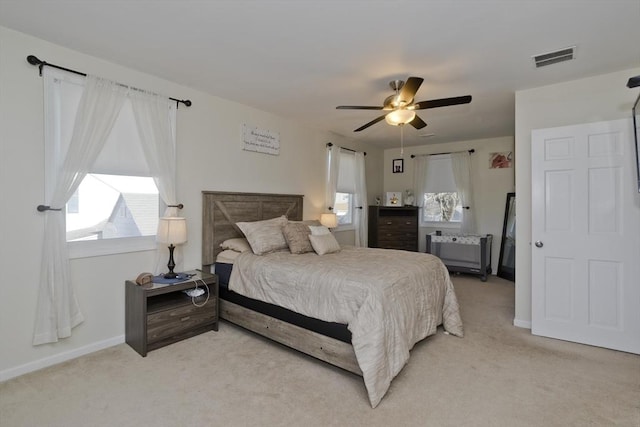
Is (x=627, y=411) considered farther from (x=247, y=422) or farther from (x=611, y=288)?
(x=247, y=422)

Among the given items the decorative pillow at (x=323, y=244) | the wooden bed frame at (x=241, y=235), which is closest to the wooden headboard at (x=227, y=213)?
the wooden bed frame at (x=241, y=235)

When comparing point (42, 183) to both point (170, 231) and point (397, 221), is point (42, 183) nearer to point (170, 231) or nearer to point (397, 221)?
point (170, 231)

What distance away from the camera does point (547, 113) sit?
130 inches

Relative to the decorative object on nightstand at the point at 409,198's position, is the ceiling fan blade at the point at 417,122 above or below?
above

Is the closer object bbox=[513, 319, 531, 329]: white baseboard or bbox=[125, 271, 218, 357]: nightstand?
bbox=[125, 271, 218, 357]: nightstand

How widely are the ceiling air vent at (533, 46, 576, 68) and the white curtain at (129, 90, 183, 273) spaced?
354 centimetres

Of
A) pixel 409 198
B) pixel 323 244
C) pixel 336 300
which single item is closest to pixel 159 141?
pixel 323 244

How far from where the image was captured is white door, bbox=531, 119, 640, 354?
2781 mm

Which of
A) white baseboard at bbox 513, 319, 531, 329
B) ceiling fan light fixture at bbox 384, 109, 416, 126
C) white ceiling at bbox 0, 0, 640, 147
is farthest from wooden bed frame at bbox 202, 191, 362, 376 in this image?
white baseboard at bbox 513, 319, 531, 329

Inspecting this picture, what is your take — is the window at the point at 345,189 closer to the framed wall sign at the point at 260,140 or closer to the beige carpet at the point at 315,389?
the framed wall sign at the point at 260,140

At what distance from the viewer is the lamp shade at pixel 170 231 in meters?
2.90

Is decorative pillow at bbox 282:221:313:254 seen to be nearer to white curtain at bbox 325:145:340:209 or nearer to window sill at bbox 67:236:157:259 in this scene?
window sill at bbox 67:236:157:259

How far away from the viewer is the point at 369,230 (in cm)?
636

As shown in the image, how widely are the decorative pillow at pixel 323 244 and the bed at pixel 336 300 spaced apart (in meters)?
0.13
